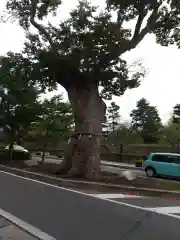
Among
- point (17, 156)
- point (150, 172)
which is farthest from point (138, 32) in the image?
point (17, 156)

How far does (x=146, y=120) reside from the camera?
243 feet

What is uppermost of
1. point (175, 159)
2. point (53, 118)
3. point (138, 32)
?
point (138, 32)

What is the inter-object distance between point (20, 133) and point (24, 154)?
2.53 meters

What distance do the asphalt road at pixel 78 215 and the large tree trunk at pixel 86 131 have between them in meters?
10.1

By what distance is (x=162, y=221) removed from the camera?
5.75 metres

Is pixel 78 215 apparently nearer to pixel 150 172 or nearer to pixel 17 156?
pixel 150 172

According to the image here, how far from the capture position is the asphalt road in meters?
5.95

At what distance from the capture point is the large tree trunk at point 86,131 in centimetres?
2152

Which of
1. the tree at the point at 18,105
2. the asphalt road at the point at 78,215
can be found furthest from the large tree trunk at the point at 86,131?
the asphalt road at the point at 78,215

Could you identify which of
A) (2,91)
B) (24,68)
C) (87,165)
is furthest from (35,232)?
(2,91)

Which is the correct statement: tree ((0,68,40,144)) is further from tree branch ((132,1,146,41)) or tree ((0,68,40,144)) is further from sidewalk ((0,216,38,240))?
sidewalk ((0,216,38,240))

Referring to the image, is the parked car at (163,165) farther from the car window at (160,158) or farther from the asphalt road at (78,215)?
the asphalt road at (78,215)

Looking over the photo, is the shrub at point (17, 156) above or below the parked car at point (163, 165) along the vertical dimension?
above

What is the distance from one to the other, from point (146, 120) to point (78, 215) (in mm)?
67051
